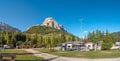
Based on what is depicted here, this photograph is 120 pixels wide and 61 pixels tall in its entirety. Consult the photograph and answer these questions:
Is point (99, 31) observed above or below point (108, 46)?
above

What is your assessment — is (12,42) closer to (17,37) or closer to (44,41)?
(17,37)

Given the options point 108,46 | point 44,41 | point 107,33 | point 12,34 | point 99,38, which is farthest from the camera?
point 44,41

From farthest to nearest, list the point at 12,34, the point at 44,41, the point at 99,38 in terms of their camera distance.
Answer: the point at 44,41 → the point at 12,34 → the point at 99,38

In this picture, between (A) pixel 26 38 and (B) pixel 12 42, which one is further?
(A) pixel 26 38

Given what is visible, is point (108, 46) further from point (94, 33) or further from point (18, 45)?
point (18, 45)

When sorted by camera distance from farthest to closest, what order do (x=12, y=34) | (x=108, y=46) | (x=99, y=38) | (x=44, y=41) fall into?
(x=44, y=41), (x=12, y=34), (x=99, y=38), (x=108, y=46)

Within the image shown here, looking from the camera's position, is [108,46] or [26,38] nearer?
[108,46]

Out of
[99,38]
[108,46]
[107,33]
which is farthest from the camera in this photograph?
[99,38]

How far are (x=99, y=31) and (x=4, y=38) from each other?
50.7m

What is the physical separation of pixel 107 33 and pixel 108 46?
104 ft

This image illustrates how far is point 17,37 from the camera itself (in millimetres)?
140250

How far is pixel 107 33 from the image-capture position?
10425 centimetres

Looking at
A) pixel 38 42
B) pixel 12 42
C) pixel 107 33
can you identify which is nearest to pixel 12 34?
pixel 12 42

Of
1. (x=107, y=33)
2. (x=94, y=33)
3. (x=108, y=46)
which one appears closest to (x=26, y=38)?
(x=94, y=33)
